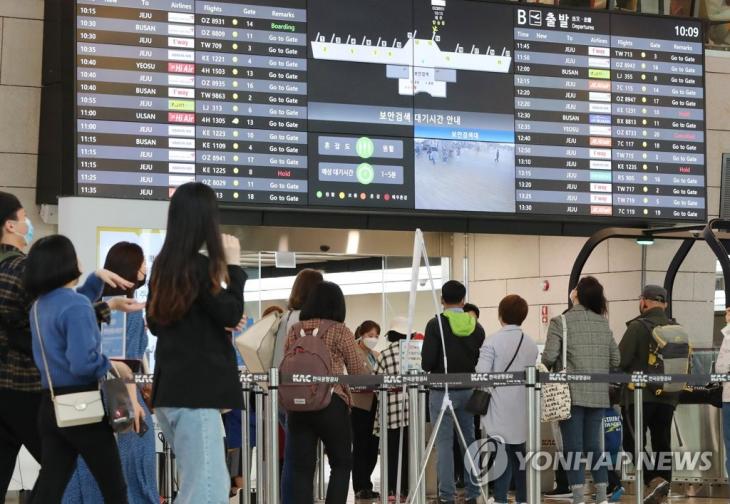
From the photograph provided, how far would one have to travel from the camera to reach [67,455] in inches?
215

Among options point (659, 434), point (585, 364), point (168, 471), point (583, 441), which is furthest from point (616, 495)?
point (168, 471)

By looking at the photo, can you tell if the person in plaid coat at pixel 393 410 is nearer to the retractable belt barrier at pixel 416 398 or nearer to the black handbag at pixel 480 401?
the black handbag at pixel 480 401

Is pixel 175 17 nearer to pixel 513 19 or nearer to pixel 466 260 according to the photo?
pixel 513 19

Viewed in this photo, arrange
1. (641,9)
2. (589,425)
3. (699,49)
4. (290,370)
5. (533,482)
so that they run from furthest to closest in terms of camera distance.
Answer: (641,9)
(699,49)
(589,425)
(533,482)
(290,370)

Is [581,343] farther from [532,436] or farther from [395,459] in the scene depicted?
[395,459]

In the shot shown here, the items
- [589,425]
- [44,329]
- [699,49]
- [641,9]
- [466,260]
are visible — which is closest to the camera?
[44,329]

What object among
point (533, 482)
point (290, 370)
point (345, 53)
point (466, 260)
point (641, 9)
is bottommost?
point (533, 482)

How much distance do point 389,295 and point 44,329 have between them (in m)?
11.3

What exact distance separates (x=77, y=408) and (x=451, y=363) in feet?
15.3

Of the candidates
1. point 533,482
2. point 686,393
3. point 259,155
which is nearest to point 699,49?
point 686,393

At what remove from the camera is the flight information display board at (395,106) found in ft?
34.1

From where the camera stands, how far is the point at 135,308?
5688 mm

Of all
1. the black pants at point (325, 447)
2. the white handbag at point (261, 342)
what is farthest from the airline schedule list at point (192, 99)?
the black pants at point (325, 447)

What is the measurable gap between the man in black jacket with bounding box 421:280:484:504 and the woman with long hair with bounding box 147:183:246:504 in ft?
14.8
